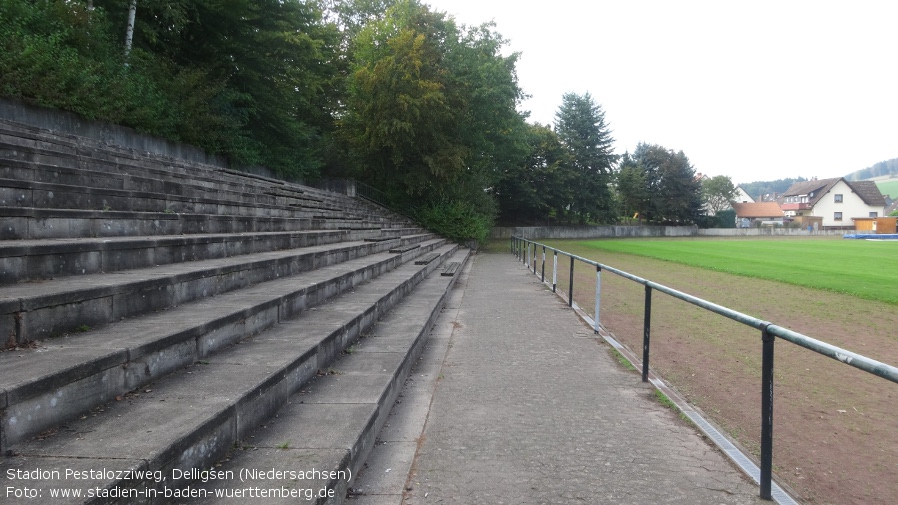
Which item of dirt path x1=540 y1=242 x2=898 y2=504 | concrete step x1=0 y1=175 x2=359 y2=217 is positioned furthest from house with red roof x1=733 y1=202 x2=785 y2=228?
concrete step x1=0 y1=175 x2=359 y2=217

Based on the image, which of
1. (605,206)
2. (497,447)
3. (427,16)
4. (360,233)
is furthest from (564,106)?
(497,447)

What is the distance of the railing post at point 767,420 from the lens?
9.80ft

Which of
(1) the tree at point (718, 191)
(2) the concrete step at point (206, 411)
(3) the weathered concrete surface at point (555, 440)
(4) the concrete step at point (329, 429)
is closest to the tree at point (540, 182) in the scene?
(3) the weathered concrete surface at point (555, 440)

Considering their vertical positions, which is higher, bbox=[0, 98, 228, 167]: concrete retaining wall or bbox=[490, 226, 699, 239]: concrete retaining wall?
bbox=[0, 98, 228, 167]: concrete retaining wall

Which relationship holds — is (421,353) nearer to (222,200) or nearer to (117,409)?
(117,409)

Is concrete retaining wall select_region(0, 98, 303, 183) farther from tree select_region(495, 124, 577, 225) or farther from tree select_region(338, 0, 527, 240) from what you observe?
tree select_region(495, 124, 577, 225)

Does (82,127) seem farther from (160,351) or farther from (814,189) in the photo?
(814,189)

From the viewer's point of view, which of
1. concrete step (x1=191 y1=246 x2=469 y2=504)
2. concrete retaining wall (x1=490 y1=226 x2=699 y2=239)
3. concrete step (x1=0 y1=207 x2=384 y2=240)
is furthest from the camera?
concrete retaining wall (x1=490 y1=226 x2=699 y2=239)

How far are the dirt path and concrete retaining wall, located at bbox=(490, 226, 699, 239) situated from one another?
1656 inches

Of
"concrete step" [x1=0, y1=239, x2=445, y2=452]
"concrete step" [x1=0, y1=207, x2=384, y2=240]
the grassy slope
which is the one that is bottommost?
"concrete step" [x1=0, y1=239, x2=445, y2=452]

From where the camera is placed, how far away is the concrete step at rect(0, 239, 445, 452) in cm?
227

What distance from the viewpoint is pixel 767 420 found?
10.0 feet

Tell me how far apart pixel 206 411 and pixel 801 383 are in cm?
577

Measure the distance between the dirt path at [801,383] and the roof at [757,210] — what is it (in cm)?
10238
